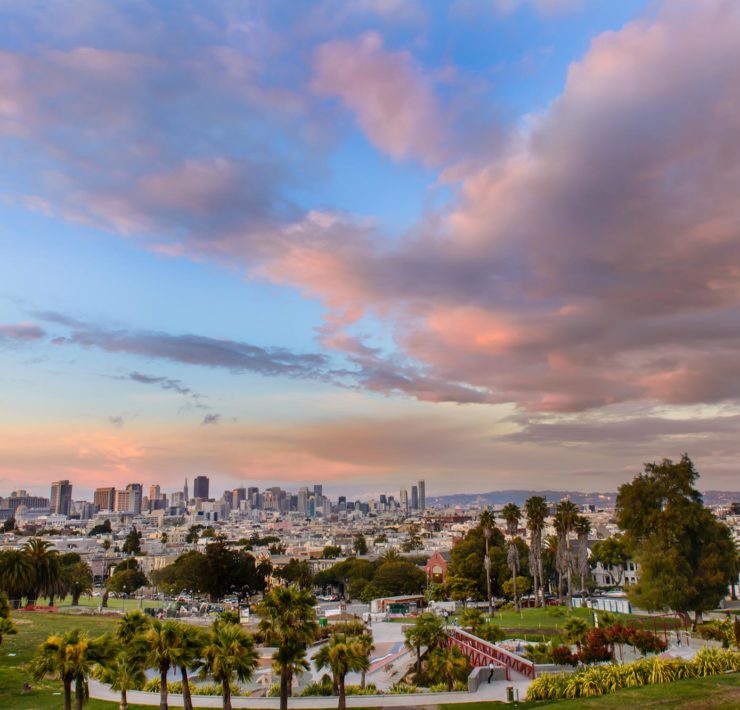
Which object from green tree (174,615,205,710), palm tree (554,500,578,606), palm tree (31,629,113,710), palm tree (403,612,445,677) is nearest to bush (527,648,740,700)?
palm tree (403,612,445,677)

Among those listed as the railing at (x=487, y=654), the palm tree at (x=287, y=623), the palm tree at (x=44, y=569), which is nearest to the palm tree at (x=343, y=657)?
the palm tree at (x=287, y=623)

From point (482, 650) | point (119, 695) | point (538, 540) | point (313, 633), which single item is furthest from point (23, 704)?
point (538, 540)

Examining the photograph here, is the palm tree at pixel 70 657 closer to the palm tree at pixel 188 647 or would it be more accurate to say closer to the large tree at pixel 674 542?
the palm tree at pixel 188 647

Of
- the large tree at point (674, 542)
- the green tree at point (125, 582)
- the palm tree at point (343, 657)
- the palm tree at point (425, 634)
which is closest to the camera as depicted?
the palm tree at point (343, 657)

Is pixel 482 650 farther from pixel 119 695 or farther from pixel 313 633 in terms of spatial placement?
pixel 119 695

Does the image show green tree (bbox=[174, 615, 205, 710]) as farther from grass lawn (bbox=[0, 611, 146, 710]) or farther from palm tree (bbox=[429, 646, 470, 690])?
palm tree (bbox=[429, 646, 470, 690])

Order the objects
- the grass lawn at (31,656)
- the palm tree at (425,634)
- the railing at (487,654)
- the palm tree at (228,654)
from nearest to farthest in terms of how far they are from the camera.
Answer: the palm tree at (228,654) → the grass lawn at (31,656) → the railing at (487,654) → the palm tree at (425,634)
